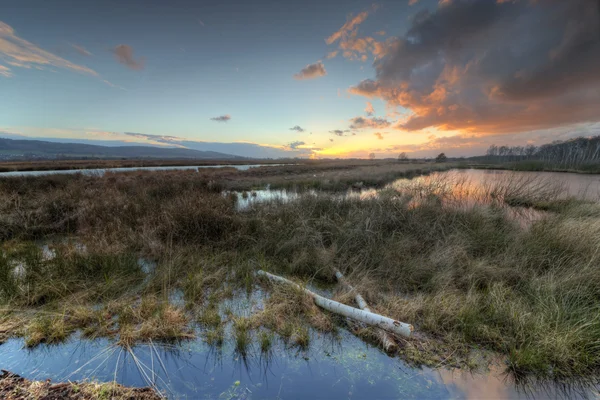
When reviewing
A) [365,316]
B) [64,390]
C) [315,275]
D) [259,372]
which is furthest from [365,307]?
[64,390]

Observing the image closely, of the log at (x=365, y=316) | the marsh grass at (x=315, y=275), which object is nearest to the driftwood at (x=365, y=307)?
the log at (x=365, y=316)

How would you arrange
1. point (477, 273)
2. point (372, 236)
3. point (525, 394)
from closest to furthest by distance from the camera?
point (525, 394), point (477, 273), point (372, 236)

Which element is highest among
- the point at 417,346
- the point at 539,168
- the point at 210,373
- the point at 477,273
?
the point at 539,168

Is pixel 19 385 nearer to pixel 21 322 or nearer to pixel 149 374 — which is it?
pixel 149 374

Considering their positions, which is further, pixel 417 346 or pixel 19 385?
pixel 417 346

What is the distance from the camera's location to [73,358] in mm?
3500

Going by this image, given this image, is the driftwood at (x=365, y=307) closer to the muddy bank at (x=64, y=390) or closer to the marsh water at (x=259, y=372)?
the marsh water at (x=259, y=372)

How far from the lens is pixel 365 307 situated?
4.45 m

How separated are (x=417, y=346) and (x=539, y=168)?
120 ft

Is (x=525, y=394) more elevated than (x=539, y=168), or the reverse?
(x=539, y=168)

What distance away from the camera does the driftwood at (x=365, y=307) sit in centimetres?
373

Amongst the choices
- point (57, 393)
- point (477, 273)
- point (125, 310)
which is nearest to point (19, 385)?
point (57, 393)

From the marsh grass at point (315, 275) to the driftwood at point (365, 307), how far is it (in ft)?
0.82

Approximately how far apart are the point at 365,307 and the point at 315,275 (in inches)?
75.4
